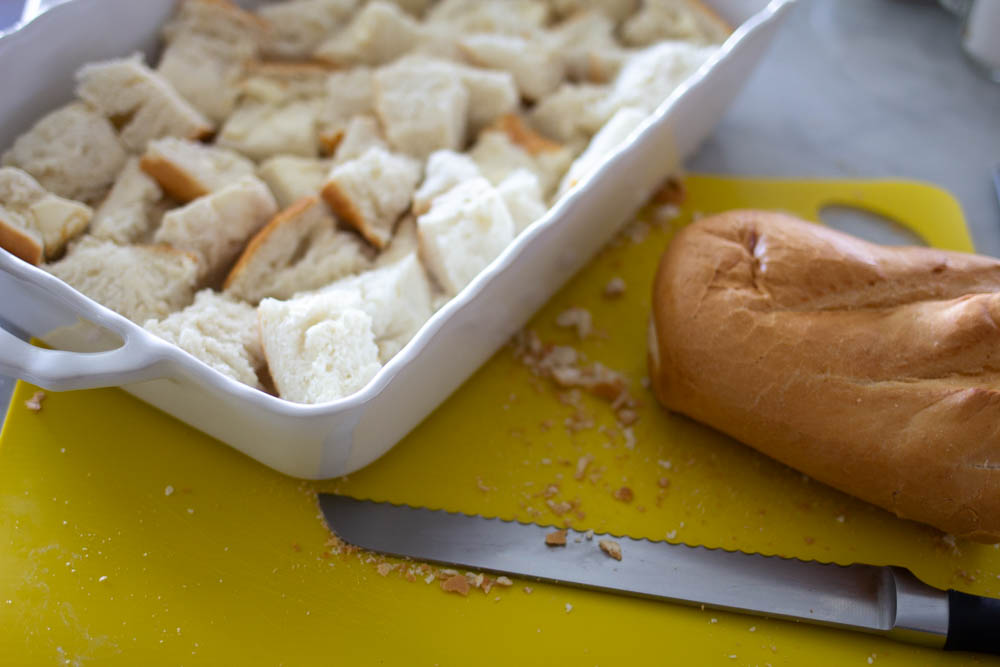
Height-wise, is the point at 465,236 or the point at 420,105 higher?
the point at 420,105

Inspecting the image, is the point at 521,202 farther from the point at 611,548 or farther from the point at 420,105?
the point at 611,548

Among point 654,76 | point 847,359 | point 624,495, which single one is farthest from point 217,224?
point 847,359

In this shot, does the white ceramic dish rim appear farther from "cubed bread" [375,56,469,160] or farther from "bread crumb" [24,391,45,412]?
"cubed bread" [375,56,469,160]

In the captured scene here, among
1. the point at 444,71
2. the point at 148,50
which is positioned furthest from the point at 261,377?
the point at 148,50

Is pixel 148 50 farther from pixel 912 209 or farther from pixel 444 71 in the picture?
pixel 912 209

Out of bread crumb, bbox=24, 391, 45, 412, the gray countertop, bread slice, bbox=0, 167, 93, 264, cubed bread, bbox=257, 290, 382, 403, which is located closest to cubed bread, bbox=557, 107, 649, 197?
the gray countertop

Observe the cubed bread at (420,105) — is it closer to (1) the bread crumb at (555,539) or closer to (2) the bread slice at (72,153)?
(2) the bread slice at (72,153)
